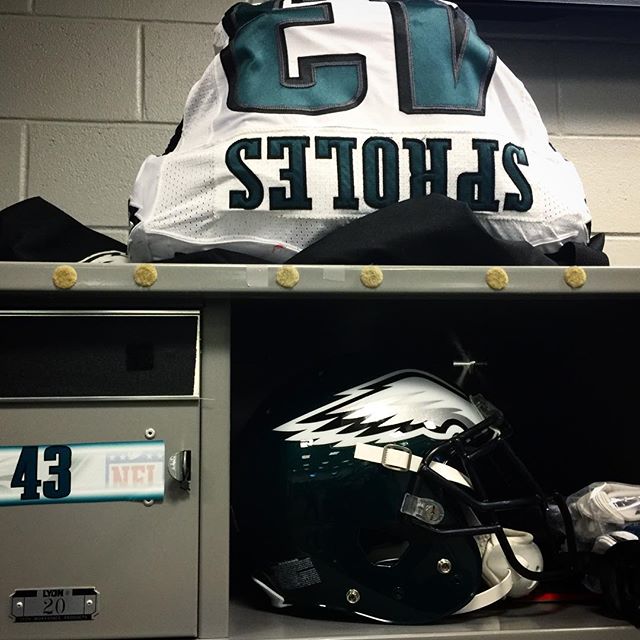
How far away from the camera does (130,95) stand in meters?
1.23

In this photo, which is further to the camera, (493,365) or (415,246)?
(493,365)

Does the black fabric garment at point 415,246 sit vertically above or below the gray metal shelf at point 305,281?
above

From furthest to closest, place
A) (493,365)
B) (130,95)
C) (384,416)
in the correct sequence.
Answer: (130,95) < (493,365) < (384,416)

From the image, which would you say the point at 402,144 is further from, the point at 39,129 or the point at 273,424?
the point at 39,129

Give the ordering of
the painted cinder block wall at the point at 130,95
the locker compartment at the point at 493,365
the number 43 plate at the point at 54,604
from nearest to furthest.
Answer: the number 43 plate at the point at 54,604
the locker compartment at the point at 493,365
the painted cinder block wall at the point at 130,95

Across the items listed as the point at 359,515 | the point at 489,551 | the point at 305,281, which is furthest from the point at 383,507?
the point at 305,281

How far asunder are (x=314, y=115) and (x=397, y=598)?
19.2 inches

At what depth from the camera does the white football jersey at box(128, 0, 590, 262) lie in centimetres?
76

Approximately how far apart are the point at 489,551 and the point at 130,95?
2.88ft

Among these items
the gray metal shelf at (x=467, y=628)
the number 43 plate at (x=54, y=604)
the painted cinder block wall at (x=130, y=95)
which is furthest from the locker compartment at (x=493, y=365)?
the painted cinder block wall at (x=130, y=95)

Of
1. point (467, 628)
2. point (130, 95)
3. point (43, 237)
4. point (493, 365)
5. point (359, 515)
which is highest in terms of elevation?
point (130, 95)

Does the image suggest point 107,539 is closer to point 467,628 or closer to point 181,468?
point 181,468

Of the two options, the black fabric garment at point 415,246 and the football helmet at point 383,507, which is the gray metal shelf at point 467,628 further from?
the black fabric garment at point 415,246

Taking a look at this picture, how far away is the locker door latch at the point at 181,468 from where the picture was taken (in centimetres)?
69
